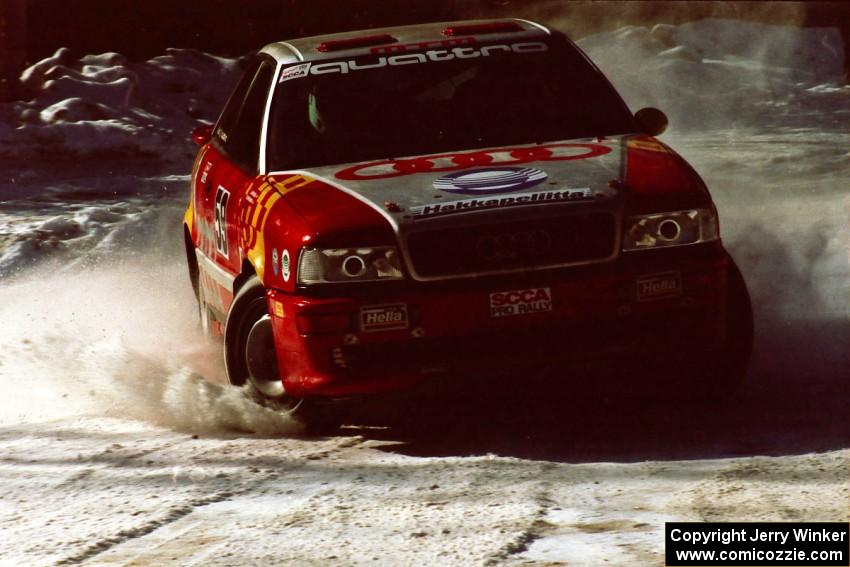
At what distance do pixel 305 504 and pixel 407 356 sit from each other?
2.72 feet

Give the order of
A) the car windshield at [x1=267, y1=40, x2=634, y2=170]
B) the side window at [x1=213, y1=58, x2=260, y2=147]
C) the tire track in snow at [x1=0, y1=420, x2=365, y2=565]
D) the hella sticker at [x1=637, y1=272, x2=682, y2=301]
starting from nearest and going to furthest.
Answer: the tire track in snow at [x1=0, y1=420, x2=365, y2=565]
the hella sticker at [x1=637, y1=272, x2=682, y2=301]
the car windshield at [x1=267, y1=40, x2=634, y2=170]
the side window at [x1=213, y1=58, x2=260, y2=147]

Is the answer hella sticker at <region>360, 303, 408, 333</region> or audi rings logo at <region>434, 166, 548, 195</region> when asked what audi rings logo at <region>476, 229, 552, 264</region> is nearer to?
audi rings logo at <region>434, 166, 548, 195</region>

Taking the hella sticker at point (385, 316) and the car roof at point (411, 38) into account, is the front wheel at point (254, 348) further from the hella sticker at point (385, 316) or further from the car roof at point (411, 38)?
the car roof at point (411, 38)

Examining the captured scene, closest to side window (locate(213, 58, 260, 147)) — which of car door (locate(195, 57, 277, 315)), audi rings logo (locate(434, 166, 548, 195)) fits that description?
car door (locate(195, 57, 277, 315))

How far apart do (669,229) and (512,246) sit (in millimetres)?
593

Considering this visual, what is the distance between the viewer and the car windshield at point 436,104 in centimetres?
676

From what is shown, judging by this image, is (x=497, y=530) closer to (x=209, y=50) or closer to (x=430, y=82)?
(x=430, y=82)

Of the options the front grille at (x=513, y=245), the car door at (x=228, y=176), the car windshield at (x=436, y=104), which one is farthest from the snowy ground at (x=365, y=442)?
the car windshield at (x=436, y=104)

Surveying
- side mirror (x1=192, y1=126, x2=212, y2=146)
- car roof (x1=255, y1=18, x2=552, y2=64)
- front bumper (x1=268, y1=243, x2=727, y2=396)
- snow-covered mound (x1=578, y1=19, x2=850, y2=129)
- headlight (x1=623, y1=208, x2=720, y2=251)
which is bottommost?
snow-covered mound (x1=578, y1=19, x2=850, y2=129)

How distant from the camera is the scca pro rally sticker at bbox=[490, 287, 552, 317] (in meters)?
5.83

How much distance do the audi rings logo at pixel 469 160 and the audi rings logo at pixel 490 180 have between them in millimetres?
107

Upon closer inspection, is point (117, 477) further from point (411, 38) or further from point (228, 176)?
point (411, 38)

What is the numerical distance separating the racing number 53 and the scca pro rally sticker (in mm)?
1635

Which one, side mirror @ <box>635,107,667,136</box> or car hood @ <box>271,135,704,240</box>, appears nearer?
car hood @ <box>271,135,704,240</box>
